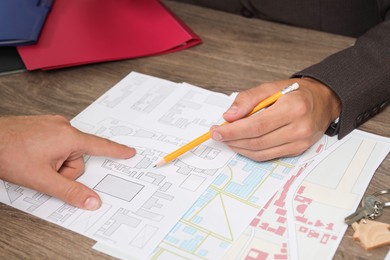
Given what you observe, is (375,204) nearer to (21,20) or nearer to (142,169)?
(142,169)

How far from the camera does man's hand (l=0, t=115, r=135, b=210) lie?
2.62 ft

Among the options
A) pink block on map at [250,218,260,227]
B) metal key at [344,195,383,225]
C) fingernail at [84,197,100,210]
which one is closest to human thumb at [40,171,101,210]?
fingernail at [84,197,100,210]

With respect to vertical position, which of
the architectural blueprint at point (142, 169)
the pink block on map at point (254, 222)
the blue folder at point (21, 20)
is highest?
the blue folder at point (21, 20)

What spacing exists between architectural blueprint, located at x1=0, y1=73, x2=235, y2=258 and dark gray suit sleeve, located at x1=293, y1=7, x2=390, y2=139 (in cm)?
20

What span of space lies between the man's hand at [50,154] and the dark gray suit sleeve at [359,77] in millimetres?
371

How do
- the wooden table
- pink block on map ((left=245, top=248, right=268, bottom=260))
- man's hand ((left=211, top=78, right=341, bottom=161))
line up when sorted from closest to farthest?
1. pink block on map ((left=245, top=248, right=268, bottom=260))
2. man's hand ((left=211, top=78, right=341, bottom=161))
3. the wooden table

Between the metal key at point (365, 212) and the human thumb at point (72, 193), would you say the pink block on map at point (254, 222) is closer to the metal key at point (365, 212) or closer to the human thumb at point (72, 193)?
the metal key at point (365, 212)

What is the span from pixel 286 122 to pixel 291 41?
0.39m

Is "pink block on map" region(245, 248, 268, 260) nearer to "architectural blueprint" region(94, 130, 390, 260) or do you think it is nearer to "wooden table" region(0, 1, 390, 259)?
"architectural blueprint" region(94, 130, 390, 260)

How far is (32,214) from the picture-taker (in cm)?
80

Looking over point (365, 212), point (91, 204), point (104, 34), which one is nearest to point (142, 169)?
point (91, 204)

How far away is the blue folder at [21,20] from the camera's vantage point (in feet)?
3.75

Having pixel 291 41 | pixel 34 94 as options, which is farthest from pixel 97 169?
pixel 291 41

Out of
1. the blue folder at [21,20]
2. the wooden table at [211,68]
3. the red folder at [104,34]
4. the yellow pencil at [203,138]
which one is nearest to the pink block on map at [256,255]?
the yellow pencil at [203,138]
